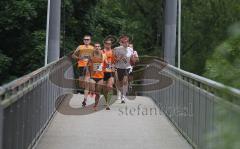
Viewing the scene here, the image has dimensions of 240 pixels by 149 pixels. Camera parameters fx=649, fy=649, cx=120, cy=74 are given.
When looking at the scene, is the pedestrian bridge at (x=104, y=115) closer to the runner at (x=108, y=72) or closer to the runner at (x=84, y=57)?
the runner at (x=108, y=72)

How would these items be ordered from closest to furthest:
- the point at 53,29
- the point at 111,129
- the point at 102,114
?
1. the point at 111,129
2. the point at 102,114
3. the point at 53,29

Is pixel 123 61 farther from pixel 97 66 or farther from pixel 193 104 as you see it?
pixel 193 104

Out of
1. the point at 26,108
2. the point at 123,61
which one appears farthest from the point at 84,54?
the point at 26,108

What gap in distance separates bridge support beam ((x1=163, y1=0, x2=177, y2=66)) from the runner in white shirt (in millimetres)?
2772

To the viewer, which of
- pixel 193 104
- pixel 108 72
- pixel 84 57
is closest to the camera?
pixel 193 104

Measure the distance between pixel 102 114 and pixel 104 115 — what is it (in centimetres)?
19

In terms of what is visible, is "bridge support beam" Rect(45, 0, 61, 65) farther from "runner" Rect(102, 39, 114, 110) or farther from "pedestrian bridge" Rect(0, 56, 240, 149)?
"runner" Rect(102, 39, 114, 110)

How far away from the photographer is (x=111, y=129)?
40.0ft

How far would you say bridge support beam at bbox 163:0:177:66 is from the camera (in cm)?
1920

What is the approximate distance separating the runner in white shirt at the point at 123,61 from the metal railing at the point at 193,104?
0.87m

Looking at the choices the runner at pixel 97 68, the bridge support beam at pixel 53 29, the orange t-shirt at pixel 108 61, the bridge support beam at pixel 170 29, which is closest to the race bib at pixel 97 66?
the runner at pixel 97 68

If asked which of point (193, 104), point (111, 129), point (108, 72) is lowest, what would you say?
point (111, 129)

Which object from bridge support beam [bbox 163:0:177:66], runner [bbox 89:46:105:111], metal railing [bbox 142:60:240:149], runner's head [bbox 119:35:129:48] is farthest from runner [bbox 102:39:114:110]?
bridge support beam [bbox 163:0:177:66]

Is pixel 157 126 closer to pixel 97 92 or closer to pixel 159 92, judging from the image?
pixel 97 92
